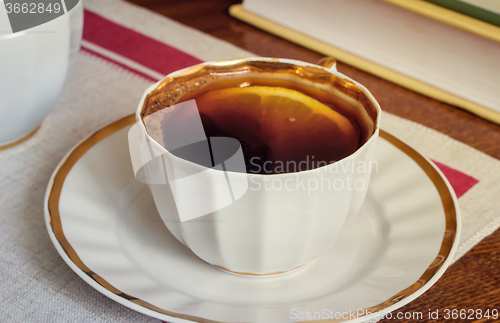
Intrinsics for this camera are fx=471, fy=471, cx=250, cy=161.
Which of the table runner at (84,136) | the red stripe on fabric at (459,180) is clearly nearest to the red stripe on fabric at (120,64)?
the table runner at (84,136)

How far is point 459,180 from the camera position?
0.55m

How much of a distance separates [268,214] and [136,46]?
1.76 ft

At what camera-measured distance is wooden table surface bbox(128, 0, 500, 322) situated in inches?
16.0

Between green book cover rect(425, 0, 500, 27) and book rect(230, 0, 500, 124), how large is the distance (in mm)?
14

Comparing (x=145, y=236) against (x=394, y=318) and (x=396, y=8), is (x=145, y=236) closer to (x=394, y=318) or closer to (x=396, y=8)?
(x=394, y=318)

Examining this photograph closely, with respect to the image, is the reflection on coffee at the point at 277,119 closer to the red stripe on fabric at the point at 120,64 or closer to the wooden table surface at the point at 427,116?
the wooden table surface at the point at 427,116

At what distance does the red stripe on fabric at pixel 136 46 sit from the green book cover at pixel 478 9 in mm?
381

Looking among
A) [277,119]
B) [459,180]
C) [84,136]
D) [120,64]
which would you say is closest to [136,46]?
[120,64]

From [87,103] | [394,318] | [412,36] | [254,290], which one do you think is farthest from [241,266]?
[412,36]

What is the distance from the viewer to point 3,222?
46 cm

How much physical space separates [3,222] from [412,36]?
0.60 metres

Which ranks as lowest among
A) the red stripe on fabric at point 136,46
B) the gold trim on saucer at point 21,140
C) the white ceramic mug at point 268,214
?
the gold trim on saucer at point 21,140

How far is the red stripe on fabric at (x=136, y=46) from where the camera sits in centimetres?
75

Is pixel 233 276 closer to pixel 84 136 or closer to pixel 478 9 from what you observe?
pixel 84 136
